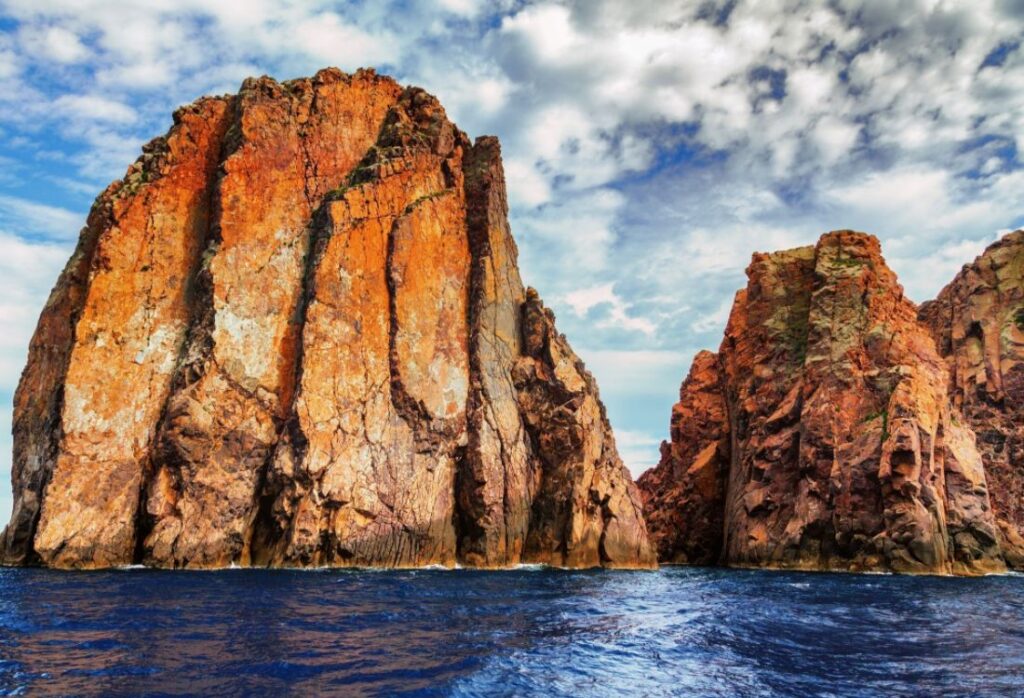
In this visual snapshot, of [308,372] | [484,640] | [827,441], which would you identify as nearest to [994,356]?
[827,441]

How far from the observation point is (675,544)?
77.0 meters

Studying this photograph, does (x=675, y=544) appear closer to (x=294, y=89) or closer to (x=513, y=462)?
(x=513, y=462)

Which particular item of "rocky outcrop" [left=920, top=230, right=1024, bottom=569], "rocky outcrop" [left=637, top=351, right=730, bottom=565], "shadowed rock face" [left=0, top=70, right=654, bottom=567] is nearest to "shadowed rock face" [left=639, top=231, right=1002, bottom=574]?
"rocky outcrop" [left=637, top=351, right=730, bottom=565]

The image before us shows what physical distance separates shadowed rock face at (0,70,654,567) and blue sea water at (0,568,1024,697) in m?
11.8

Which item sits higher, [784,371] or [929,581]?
[784,371]

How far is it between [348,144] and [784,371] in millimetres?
42857

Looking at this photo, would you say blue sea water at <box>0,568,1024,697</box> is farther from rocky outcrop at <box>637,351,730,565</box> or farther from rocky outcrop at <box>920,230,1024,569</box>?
rocky outcrop at <box>920,230,1024,569</box>

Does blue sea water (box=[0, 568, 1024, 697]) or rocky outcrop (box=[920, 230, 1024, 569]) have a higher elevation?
rocky outcrop (box=[920, 230, 1024, 569])

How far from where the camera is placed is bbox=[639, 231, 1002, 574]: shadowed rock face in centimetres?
5681

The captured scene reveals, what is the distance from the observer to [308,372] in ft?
170

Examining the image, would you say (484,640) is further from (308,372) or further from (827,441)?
(827,441)

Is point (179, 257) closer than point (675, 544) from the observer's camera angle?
Yes

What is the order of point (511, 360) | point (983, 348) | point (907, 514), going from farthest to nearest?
point (983, 348) < point (511, 360) < point (907, 514)

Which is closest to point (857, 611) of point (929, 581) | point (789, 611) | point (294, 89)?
point (789, 611)
